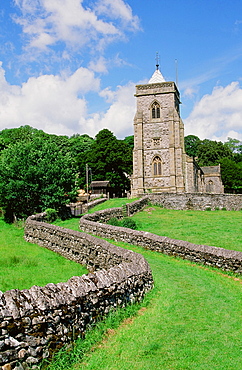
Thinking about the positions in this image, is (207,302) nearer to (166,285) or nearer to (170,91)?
(166,285)

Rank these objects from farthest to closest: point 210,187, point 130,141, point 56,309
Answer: point 130,141, point 210,187, point 56,309

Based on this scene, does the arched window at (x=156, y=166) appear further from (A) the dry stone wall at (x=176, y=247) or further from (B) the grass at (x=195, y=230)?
(A) the dry stone wall at (x=176, y=247)

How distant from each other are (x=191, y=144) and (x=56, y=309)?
345ft

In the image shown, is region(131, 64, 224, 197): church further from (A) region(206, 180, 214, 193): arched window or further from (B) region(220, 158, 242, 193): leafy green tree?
(B) region(220, 158, 242, 193): leafy green tree

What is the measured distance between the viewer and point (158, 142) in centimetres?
4547

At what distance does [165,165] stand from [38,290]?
131ft

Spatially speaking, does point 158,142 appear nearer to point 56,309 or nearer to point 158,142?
point 158,142

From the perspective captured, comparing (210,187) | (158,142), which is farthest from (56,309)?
(210,187)

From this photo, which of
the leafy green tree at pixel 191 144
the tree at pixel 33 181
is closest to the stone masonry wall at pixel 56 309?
the tree at pixel 33 181

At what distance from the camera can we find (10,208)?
31.6 meters

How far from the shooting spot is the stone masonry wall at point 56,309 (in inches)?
198

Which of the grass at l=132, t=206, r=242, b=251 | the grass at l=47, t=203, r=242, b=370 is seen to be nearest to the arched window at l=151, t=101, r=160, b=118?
the grass at l=132, t=206, r=242, b=251

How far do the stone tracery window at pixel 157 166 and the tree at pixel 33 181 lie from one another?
15.9 meters

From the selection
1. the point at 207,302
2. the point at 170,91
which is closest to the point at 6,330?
the point at 207,302
